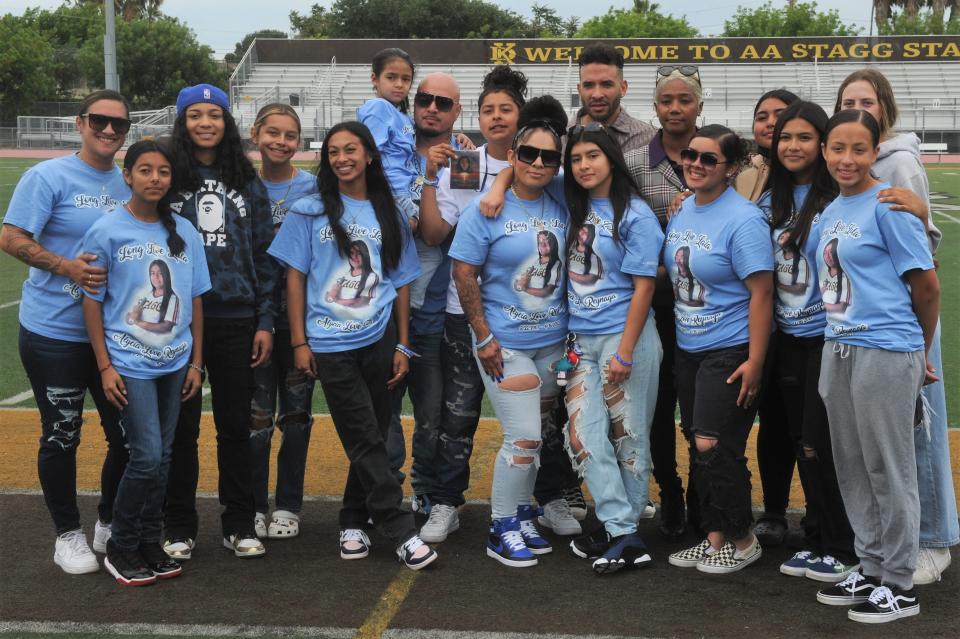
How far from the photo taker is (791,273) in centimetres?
447

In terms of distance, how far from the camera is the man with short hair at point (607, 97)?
5320 mm

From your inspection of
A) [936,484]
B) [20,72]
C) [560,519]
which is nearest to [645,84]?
[20,72]

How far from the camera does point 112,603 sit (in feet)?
14.2

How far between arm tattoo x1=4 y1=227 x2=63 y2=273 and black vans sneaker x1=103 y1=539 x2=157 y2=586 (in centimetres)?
119

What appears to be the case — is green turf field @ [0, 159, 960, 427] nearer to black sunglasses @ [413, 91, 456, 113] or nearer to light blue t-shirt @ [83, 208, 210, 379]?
black sunglasses @ [413, 91, 456, 113]

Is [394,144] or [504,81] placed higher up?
[504,81]

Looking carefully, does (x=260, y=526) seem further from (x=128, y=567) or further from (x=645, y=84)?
(x=645, y=84)

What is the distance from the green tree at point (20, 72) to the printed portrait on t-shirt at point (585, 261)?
5175 cm

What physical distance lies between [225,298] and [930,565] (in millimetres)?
3170

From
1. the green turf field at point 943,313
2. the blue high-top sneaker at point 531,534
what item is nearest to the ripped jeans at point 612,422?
the blue high-top sneaker at point 531,534

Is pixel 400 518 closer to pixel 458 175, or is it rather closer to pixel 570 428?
pixel 570 428

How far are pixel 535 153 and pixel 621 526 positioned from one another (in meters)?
1.66

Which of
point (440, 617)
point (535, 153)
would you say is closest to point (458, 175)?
point (535, 153)

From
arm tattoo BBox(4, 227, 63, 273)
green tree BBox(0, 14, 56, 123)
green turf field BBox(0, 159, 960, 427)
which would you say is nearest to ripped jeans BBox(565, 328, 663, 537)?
arm tattoo BBox(4, 227, 63, 273)
